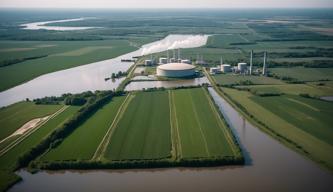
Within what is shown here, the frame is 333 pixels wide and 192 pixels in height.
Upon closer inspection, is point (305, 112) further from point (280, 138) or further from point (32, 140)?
point (32, 140)

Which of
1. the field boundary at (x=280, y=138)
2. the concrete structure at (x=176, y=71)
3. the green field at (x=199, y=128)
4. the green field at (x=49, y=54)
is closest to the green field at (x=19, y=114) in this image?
the green field at (x=49, y=54)

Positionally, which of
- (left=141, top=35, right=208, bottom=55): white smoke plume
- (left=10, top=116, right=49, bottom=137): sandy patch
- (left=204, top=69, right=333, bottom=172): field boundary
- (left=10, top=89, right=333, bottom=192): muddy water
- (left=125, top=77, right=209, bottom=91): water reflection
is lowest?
(left=10, top=89, right=333, bottom=192): muddy water

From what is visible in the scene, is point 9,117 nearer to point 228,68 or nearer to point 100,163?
point 100,163

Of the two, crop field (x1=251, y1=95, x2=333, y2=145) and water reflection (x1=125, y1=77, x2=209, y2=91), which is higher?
crop field (x1=251, y1=95, x2=333, y2=145)

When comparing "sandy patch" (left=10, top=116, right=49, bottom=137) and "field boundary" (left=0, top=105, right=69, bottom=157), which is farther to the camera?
"sandy patch" (left=10, top=116, right=49, bottom=137)

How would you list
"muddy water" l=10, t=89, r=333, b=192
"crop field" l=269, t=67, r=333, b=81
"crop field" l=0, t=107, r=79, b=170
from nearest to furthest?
"muddy water" l=10, t=89, r=333, b=192 < "crop field" l=0, t=107, r=79, b=170 < "crop field" l=269, t=67, r=333, b=81

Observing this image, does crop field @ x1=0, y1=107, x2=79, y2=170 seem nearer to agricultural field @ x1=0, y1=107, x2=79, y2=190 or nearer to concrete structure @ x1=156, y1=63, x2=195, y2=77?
agricultural field @ x1=0, y1=107, x2=79, y2=190

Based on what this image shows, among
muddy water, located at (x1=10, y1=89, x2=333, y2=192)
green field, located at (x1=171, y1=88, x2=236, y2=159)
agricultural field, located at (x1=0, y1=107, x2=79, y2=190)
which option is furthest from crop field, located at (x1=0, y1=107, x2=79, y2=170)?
green field, located at (x1=171, y1=88, x2=236, y2=159)
